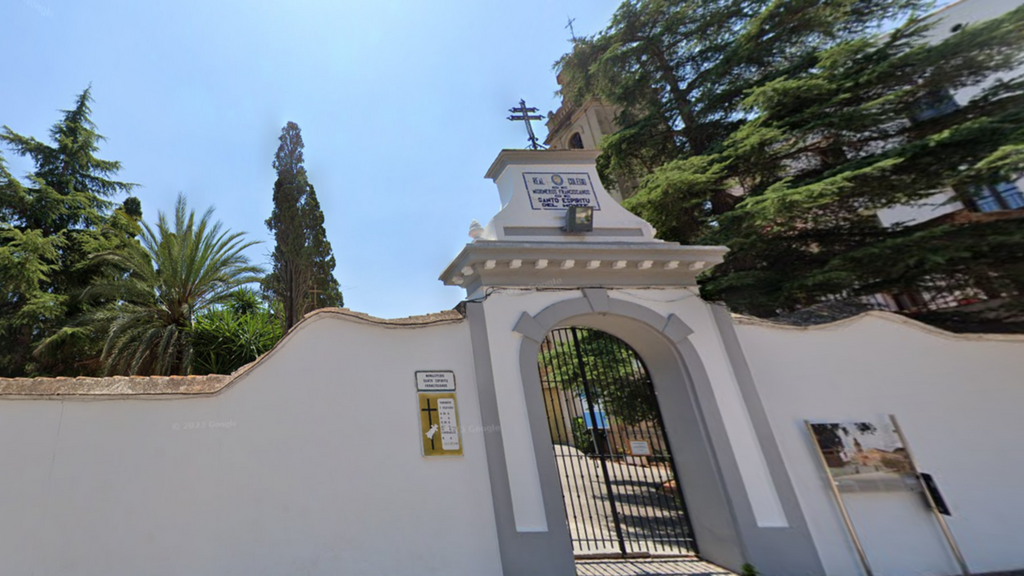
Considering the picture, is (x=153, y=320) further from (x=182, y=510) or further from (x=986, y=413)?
(x=986, y=413)

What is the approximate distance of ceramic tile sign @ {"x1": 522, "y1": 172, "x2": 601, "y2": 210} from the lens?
6.27m

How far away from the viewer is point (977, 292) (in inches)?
316

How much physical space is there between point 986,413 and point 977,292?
12.5 feet

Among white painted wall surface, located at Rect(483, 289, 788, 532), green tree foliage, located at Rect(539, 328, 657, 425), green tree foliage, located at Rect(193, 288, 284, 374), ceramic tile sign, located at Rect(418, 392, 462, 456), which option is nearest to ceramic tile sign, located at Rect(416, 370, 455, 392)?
ceramic tile sign, located at Rect(418, 392, 462, 456)

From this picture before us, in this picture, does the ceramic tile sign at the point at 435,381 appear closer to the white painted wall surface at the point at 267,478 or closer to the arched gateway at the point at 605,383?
the white painted wall surface at the point at 267,478

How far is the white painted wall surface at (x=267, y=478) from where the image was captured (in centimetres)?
356

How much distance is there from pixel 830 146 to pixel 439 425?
930cm

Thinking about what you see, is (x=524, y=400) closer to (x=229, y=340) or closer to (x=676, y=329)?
(x=676, y=329)

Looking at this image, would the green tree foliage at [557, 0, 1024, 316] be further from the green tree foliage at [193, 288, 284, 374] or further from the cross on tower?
the green tree foliage at [193, 288, 284, 374]

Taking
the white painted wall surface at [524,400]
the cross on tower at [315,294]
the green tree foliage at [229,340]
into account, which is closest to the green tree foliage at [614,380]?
the white painted wall surface at [524,400]

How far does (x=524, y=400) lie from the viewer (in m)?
4.97

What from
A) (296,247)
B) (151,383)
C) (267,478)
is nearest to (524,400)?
(267,478)

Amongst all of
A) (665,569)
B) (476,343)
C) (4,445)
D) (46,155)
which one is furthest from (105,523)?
(46,155)

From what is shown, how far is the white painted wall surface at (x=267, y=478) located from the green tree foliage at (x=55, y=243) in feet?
29.7
